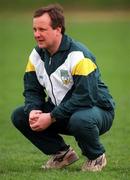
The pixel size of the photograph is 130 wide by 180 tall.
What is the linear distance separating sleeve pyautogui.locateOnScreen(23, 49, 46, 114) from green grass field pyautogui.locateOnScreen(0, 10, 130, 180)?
0.66 m

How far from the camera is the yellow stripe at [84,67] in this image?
27.3 feet

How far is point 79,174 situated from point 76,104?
69 centimetres

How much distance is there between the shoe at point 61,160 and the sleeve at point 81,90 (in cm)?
72

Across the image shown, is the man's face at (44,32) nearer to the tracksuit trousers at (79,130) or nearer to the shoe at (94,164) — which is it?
the tracksuit trousers at (79,130)

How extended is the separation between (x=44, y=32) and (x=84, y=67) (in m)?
0.53

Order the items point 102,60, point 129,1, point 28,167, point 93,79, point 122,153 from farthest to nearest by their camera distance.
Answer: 1. point 129,1
2. point 102,60
3. point 122,153
4. point 28,167
5. point 93,79

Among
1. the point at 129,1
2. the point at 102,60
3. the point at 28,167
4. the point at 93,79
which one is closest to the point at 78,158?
the point at 28,167

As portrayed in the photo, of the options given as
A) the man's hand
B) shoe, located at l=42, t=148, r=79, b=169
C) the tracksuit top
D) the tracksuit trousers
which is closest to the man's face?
the tracksuit top

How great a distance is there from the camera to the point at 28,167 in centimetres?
900

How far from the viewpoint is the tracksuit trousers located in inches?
329

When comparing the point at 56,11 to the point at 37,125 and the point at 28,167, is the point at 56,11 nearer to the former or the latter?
the point at 37,125

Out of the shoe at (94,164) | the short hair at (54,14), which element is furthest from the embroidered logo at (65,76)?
the shoe at (94,164)

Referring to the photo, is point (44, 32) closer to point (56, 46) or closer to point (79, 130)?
point (56, 46)

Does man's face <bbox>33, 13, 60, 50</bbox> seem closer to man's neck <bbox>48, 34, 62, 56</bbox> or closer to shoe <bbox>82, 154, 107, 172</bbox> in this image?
man's neck <bbox>48, 34, 62, 56</bbox>
